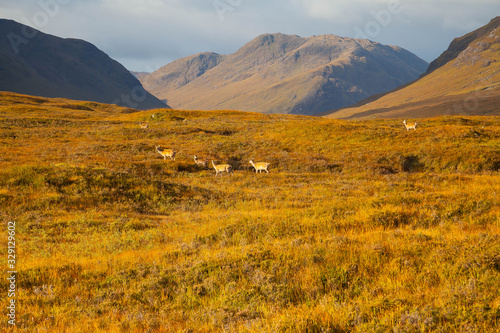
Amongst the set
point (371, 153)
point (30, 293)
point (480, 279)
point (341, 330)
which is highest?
point (371, 153)

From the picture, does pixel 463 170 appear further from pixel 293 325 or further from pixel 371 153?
pixel 293 325

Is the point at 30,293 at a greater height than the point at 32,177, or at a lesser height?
lesser

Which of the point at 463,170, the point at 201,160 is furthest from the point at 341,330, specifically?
the point at 463,170

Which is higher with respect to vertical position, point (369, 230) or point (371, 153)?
point (371, 153)

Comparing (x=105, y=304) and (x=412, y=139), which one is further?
(x=412, y=139)

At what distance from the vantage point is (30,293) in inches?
273

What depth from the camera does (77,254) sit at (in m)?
9.46

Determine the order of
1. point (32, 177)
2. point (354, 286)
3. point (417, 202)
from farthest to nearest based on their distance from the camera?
1. point (32, 177)
2. point (417, 202)
3. point (354, 286)

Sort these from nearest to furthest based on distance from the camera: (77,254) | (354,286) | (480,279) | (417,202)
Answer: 1. (480,279)
2. (354,286)
3. (77,254)
4. (417,202)

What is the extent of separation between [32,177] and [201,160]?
55.4 ft

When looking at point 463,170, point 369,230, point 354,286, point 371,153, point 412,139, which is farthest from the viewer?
point 412,139

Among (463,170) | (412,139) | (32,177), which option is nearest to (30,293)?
(32,177)

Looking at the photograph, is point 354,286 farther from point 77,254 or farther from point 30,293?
point 77,254

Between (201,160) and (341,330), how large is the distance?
28.9 meters
